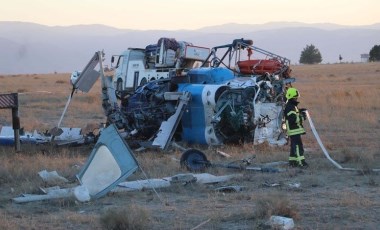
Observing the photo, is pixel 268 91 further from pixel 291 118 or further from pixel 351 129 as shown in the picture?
pixel 351 129

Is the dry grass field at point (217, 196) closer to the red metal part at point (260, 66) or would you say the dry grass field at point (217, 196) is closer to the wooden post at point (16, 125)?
the wooden post at point (16, 125)

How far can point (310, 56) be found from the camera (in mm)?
107375

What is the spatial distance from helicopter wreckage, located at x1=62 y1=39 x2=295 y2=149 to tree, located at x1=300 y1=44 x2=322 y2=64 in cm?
9090

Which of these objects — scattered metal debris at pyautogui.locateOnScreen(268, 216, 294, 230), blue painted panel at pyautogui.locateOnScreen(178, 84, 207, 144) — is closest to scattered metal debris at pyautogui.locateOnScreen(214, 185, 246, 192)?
scattered metal debris at pyautogui.locateOnScreen(268, 216, 294, 230)

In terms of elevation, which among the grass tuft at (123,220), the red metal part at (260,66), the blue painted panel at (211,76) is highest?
the red metal part at (260,66)

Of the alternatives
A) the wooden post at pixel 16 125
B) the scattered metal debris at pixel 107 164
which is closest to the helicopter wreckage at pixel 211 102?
the wooden post at pixel 16 125

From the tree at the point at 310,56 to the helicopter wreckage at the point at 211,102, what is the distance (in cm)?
9090

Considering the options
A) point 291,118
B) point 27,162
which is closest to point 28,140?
point 27,162

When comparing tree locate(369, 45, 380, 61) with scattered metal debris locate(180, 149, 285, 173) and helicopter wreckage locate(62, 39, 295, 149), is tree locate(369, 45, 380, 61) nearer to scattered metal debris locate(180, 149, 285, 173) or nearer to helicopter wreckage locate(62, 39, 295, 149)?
helicopter wreckage locate(62, 39, 295, 149)

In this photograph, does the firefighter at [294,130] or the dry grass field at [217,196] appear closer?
the dry grass field at [217,196]

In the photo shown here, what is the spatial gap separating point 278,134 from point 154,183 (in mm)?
5951

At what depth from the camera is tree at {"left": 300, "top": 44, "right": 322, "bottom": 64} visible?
10694 centimetres

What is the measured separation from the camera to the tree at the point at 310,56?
107m

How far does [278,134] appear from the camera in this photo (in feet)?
52.1
